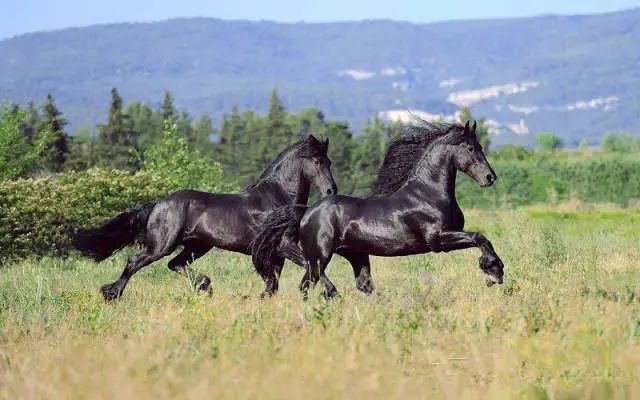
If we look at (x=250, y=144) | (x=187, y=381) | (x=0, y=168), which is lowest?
(x=250, y=144)

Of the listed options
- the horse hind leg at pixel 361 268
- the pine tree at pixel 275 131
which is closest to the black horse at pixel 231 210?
the horse hind leg at pixel 361 268

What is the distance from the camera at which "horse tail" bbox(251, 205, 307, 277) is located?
12.1 m

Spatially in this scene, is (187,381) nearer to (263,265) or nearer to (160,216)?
(263,265)

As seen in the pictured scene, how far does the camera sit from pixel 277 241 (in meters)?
12.1

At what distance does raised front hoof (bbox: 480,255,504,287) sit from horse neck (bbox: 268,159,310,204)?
8.46 feet

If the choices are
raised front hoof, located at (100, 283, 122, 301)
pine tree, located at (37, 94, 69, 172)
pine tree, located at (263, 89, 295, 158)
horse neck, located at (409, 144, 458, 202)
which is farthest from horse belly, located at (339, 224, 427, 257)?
pine tree, located at (263, 89, 295, 158)

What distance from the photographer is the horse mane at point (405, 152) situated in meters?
12.3

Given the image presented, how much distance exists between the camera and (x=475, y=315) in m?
9.70

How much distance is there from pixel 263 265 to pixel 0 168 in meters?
22.9

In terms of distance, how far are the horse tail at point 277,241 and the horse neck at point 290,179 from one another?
32.3 inches

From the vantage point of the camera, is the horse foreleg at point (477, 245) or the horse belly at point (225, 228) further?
the horse belly at point (225, 228)

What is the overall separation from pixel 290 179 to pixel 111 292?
2294 mm

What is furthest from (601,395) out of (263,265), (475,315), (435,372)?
(263,265)

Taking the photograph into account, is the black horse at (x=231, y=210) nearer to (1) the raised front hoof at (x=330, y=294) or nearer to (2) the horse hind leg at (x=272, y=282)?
(2) the horse hind leg at (x=272, y=282)
